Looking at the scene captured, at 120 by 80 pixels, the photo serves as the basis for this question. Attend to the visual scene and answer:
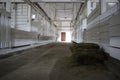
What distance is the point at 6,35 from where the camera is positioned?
17.7ft

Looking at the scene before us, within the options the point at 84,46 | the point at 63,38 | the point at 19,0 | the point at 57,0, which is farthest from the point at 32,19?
the point at 63,38

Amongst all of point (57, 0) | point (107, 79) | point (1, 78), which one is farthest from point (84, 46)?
point (57, 0)

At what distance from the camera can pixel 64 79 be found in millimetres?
2496

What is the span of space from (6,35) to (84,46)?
2701mm

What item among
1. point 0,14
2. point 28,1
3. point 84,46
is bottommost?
point 84,46

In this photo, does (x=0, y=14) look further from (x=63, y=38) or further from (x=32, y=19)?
(x=63, y=38)

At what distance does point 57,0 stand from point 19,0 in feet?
7.78

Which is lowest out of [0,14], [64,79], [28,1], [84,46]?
[64,79]

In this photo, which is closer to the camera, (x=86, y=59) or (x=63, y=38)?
(x=86, y=59)

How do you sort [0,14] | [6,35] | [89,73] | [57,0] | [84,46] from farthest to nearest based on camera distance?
[57,0] < [6,35] < [0,14] < [84,46] < [89,73]

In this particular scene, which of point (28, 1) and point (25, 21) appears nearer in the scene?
point (28, 1)

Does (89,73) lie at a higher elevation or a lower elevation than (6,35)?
lower

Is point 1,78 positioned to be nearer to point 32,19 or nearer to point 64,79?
point 64,79

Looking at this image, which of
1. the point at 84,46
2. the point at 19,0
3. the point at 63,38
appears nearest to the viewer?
the point at 84,46
